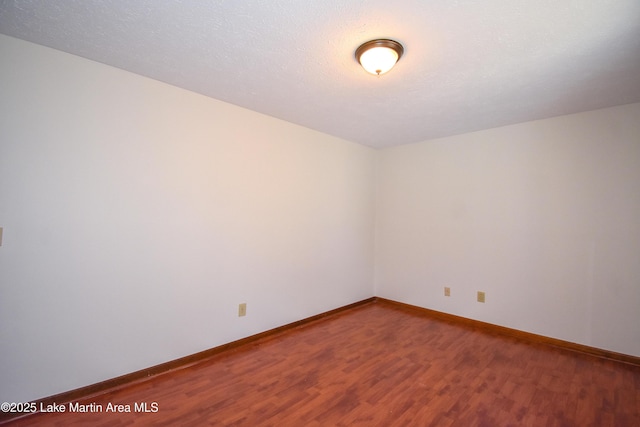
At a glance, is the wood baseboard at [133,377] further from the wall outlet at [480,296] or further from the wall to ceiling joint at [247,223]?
the wall outlet at [480,296]

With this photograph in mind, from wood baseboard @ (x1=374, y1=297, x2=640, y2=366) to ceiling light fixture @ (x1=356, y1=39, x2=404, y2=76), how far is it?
9.82ft

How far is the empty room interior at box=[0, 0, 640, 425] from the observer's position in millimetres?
1588

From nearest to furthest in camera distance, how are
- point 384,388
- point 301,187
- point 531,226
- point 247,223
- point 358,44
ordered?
point 358,44 → point 384,388 → point 247,223 → point 531,226 → point 301,187

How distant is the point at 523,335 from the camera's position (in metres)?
2.93

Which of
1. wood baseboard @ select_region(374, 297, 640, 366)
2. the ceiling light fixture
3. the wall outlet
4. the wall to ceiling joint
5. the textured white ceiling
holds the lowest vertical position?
wood baseboard @ select_region(374, 297, 640, 366)

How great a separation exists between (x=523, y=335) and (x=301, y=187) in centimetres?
283

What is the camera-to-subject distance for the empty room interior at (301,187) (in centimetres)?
159

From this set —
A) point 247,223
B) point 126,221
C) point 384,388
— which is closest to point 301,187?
point 247,223

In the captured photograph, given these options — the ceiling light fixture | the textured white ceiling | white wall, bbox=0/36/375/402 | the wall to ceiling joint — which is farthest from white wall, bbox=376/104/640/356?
the ceiling light fixture

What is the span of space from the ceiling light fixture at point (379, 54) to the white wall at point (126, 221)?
1.40m

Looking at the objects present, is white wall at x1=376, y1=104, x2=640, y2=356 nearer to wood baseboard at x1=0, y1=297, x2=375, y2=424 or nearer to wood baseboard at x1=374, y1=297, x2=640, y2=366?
wood baseboard at x1=374, y1=297, x2=640, y2=366

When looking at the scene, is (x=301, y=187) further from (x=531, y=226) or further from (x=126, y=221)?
(x=531, y=226)

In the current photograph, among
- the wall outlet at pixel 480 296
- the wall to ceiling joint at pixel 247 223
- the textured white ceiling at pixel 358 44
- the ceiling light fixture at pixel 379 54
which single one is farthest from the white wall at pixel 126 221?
the wall outlet at pixel 480 296

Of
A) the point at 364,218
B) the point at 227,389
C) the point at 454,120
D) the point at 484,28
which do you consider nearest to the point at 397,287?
the point at 364,218
